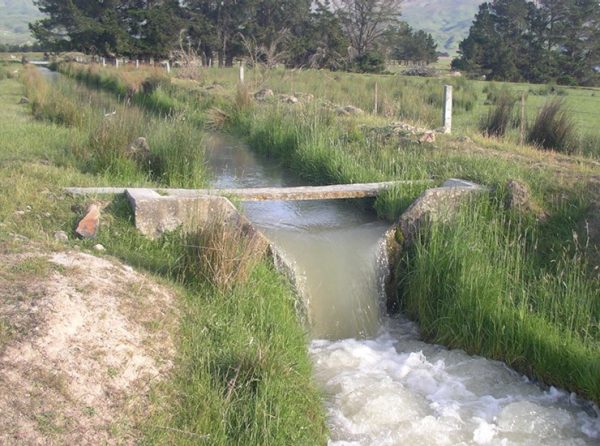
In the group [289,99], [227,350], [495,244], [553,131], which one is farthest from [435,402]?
[289,99]

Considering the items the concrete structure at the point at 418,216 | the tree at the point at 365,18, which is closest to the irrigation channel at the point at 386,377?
the concrete structure at the point at 418,216

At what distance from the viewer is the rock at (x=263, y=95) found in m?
16.0

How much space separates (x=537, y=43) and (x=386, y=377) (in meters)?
41.9

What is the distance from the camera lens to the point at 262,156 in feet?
39.7

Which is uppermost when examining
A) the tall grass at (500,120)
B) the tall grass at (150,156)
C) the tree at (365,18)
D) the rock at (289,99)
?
the tree at (365,18)

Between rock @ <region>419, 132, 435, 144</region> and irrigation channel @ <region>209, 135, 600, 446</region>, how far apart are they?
2592 millimetres

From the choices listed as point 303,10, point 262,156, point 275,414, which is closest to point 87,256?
point 275,414

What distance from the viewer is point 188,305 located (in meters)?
4.96

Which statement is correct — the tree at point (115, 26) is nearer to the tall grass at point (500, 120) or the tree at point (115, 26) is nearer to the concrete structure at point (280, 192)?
the tall grass at point (500, 120)

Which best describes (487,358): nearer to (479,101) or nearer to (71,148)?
(71,148)

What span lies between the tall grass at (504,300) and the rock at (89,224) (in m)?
2.86

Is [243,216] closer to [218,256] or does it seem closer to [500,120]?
[218,256]

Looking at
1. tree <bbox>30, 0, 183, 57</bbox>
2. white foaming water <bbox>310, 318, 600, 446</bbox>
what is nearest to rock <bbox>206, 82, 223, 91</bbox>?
white foaming water <bbox>310, 318, 600, 446</bbox>

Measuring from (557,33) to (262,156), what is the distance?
3730cm
